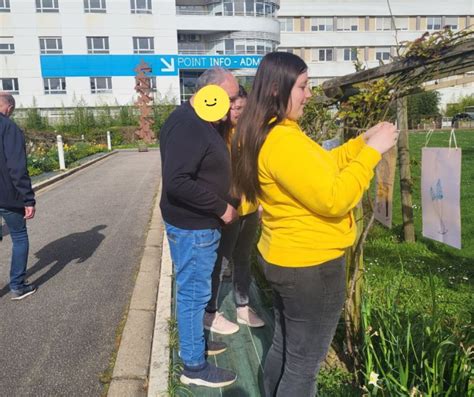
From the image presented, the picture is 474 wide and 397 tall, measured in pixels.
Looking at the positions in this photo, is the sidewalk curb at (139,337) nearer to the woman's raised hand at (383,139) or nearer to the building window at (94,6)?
the woman's raised hand at (383,139)

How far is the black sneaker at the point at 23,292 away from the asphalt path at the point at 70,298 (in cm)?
7

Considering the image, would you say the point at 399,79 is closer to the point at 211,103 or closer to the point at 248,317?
the point at 211,103

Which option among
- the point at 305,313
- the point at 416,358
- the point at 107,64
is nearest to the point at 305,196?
the point at 305,313

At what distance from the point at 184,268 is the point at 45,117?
4287 cm

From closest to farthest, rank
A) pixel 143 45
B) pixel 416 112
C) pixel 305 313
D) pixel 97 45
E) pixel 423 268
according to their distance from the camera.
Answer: pixel 305 313
pixel 423 268
pixel 416 112
pixel 97 45
pixel 143 45

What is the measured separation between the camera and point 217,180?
Result: 8.68 ft

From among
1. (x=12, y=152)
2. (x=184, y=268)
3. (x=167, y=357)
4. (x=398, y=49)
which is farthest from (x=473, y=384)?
(x=12, y=152)

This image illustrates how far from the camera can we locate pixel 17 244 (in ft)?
14.5

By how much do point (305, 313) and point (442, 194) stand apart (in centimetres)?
116

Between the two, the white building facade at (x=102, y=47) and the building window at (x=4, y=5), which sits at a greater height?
the building window at (x=4, y=5)

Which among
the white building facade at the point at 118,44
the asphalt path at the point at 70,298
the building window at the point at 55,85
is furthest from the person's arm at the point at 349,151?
the building window at the point at 55,85

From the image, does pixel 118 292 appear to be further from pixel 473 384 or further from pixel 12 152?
pixel 473 384

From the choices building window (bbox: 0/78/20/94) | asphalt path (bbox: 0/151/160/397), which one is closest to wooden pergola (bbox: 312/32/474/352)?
asphalt path (bbox: 0/151/160/397)

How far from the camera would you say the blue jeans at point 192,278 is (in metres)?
2.65
